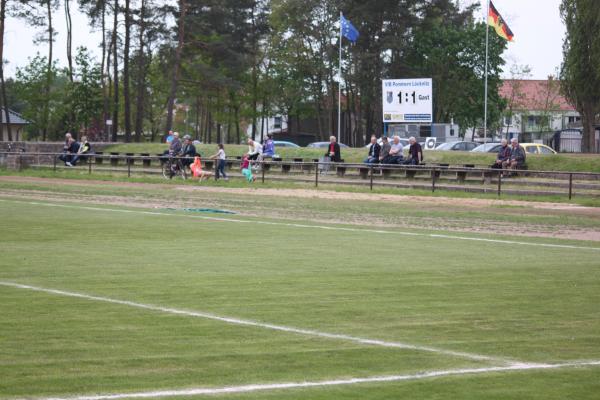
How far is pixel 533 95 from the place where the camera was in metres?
134

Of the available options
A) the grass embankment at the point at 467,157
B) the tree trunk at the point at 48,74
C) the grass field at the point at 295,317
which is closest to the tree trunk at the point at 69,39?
the tree trunk at the point at 48,74

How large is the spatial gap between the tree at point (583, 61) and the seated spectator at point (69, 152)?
26.4 metres

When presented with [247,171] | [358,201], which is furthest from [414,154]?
[358,201]

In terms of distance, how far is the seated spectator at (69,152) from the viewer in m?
47.6

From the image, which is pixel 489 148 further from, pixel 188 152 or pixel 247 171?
pixel 188 152

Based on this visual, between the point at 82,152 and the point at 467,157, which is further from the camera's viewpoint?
the point at 82,152

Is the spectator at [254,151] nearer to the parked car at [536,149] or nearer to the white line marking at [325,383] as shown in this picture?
the parked car at [536,149]

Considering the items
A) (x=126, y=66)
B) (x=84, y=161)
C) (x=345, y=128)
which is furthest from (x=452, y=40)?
(x=84, y=161)

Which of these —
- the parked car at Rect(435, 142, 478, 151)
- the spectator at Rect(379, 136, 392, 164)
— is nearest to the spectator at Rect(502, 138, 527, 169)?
the spectator at Rect(379, 136, 392, 164)

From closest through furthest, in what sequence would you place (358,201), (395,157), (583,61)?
(358,201) → (395,157) → (583,61)

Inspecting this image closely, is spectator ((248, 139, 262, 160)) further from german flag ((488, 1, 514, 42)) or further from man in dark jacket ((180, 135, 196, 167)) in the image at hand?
german flag ((488, 1, 514, 42))

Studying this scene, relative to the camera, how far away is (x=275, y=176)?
43.4 m

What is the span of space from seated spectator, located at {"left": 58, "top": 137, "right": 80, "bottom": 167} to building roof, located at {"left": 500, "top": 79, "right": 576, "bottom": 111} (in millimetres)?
61187

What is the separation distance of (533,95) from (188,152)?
9739 centimetres
